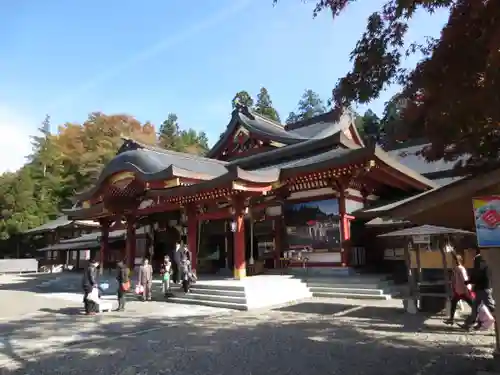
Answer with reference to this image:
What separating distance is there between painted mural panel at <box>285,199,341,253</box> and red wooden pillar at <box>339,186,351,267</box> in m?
Result: 0.25

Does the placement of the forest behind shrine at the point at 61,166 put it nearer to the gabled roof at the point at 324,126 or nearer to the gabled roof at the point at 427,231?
the gabled roof at the point at 324,126

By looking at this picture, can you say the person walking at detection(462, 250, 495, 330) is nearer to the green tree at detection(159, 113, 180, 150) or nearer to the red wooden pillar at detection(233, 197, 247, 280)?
the red wooden pillar at detection(233, 197, 247, 280)

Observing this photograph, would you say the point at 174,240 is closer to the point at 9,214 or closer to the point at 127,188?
the point at 127,188

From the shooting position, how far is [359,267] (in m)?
14.8

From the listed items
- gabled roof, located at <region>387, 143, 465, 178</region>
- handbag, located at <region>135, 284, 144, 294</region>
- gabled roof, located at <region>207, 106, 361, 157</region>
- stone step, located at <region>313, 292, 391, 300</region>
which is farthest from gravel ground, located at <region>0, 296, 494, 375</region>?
gabled roof, located at <region>207, 106, 361, 157</region>

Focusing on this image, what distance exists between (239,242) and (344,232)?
3.68 meters

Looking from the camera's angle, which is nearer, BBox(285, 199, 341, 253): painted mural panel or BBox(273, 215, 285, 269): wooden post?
BBox(285, 199, 341, 253): painted mural panel

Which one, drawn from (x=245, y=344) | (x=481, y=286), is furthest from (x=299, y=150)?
(x=245, y=344)

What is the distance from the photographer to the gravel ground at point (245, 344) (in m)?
5.60

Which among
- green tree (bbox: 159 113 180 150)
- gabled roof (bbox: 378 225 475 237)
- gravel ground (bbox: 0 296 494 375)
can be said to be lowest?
gravel ground (bbox: 0 296 494 375)

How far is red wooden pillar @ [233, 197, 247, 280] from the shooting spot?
44.1 ft

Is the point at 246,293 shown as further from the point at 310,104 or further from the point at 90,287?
the point at 310,104

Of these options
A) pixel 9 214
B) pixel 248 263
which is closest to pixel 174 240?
pixel 248 263

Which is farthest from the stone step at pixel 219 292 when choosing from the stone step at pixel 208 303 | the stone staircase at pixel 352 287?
the stone staircase at pixel 352 287
